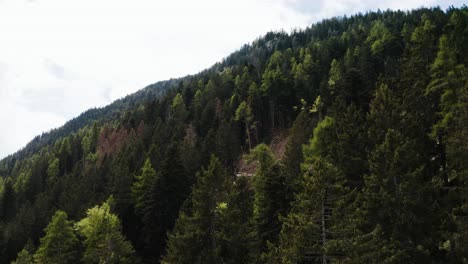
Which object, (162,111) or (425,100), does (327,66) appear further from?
(425,100)

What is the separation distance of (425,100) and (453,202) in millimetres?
8943

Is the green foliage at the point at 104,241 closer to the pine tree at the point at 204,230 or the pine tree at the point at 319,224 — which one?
the pine tree at the point at 204,230

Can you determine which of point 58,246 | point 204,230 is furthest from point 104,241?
point 204,230

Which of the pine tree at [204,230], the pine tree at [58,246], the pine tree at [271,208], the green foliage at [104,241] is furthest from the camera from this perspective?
the pine tree at [58,246]

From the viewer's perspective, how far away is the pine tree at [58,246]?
140 ft

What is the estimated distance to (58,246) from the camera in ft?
142

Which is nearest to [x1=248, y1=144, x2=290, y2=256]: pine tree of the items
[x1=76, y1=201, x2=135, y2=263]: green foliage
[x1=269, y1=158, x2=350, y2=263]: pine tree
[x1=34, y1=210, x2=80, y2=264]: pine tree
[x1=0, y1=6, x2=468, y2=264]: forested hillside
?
[x1=0, y1=6, x2=468, y2=264]: forested hillside

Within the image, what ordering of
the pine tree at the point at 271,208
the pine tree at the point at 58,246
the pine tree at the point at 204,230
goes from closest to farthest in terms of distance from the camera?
the pine tree at the point at 204,230 → the pine tree at the point at 271,208 → the pine tree at the point at 58,246

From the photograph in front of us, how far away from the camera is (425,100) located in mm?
29172

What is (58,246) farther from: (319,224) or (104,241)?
(319,224)

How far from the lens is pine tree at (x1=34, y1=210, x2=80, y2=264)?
42.7 m

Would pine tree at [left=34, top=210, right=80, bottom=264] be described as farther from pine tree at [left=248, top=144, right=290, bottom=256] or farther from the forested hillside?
pine tree at [left=248, top=144, right=290, bottom=256]

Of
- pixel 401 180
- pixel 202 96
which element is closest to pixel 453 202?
pixel 401 180

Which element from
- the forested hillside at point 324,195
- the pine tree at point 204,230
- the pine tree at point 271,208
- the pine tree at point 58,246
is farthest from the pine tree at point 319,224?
the pine tree at point 58,246
